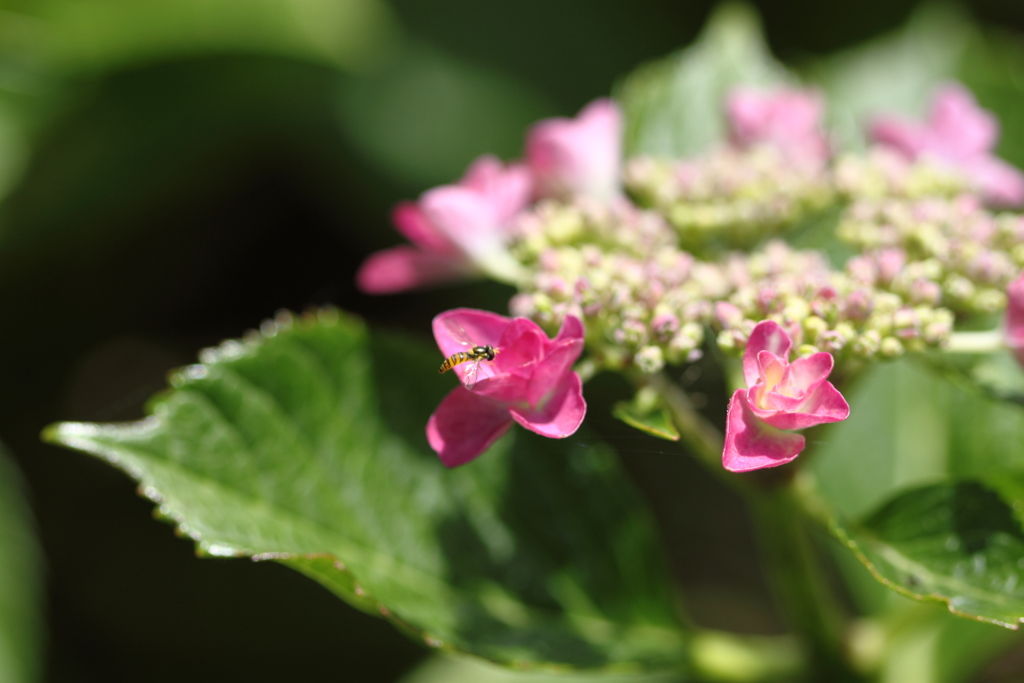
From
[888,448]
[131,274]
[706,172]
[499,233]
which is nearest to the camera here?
[499,233]

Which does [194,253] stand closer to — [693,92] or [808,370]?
[693,92]

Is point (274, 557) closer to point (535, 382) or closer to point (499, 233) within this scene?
point (535, 382)

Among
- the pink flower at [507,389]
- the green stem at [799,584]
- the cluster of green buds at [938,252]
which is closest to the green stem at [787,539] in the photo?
the green stem at [799,584]

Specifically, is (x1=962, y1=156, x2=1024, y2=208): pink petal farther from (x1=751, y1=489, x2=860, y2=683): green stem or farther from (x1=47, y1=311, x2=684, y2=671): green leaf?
(x1=47, y1=311, x2=684, y2=671): green leaf

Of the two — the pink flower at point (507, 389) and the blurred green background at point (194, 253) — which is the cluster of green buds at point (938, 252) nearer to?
the pink flower at point (507, 389)

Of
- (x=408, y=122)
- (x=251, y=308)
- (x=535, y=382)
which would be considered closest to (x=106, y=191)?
(x=251, y=308)

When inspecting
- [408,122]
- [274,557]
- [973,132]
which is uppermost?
[408,122]
